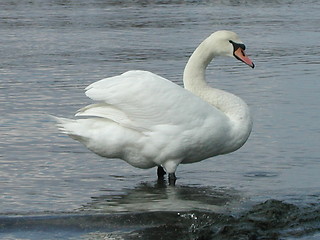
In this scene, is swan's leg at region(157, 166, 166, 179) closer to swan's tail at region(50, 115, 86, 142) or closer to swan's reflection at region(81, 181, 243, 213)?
swan's reflection at region(81, 181, 243, 213)

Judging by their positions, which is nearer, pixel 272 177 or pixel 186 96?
pixel 186 96

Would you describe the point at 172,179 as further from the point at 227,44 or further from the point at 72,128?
the point at 227,44

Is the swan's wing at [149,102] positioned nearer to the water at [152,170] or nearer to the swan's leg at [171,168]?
the swan's leg at [171,168]

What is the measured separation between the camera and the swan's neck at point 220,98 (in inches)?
300

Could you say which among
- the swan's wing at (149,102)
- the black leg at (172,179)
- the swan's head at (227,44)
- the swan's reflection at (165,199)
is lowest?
the swan's reflection at (165,199)

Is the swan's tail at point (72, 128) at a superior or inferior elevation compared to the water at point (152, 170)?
superior

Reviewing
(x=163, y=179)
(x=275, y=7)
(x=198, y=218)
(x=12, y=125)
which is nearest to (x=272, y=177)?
(x=163, y=179)

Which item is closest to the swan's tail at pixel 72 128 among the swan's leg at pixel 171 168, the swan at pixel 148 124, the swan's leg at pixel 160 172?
the swan at pixel 148 124

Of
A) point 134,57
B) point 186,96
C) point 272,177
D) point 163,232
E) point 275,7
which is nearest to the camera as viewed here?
point 163,232

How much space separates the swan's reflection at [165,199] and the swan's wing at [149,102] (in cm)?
56

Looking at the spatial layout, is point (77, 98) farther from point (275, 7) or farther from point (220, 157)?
point (275, 7)

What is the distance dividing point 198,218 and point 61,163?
2.20 meters

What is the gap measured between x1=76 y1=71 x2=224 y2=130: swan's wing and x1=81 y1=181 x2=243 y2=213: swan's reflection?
56 centimetres

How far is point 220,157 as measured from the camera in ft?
28.5
